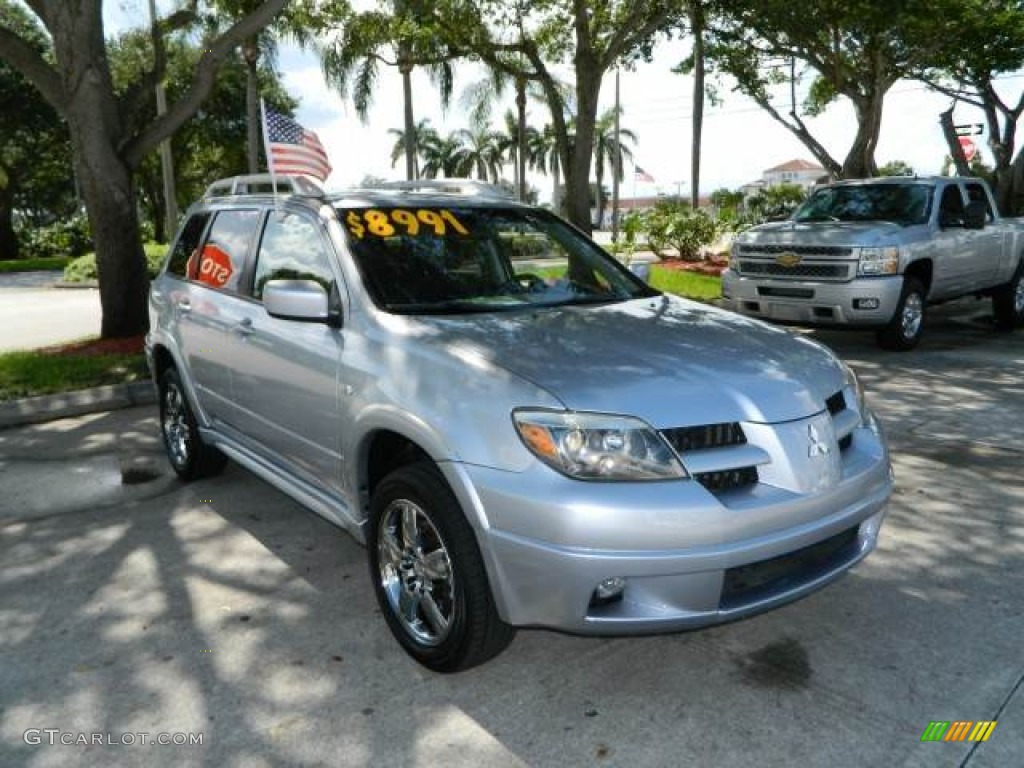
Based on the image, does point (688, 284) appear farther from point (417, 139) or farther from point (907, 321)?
point (417, 139)

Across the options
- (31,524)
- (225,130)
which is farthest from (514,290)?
(225,130)

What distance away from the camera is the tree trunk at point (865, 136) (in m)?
19.6

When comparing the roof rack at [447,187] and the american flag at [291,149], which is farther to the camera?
the american flag at [291,149]

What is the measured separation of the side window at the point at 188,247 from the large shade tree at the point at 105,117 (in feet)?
15.7

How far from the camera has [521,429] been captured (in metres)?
2.75

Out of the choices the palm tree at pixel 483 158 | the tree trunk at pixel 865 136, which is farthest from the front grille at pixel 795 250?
the palm tree at pixel 483 158

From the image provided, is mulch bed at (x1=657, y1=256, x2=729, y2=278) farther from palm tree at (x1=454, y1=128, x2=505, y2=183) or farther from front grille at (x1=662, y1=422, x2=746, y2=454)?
palm tree at (x1=454, y1=128, x2=505, y2=183)

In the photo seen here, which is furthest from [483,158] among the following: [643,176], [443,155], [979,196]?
[979,196]

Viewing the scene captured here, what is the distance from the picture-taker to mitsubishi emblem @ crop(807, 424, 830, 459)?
2.94m

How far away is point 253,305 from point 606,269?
6.11 ft

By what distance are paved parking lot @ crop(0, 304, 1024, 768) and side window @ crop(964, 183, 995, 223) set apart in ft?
24.2

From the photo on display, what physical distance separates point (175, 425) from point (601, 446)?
12.6 feet

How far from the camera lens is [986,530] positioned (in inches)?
177

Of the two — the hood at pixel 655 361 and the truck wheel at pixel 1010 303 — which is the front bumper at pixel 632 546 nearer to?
the hood at pixel 655 361
